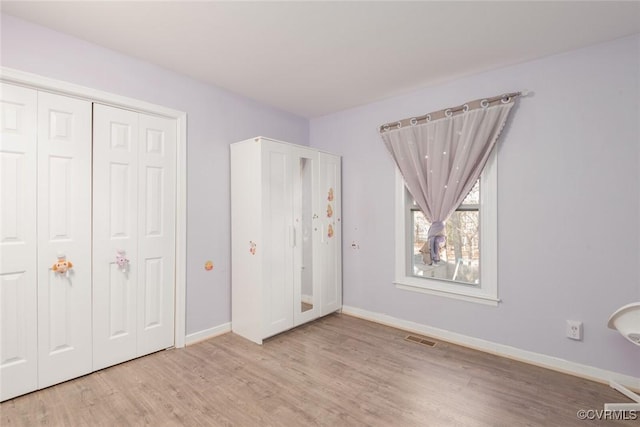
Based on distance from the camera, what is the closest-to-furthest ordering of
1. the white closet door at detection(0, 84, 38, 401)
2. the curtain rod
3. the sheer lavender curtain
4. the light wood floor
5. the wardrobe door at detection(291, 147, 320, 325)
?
the light wood floor → the white closet door at detection(0, 84, 38, 401) → the curtain rod → the sheer lavender curtain → the wardrobe door at detection(291, 147, 320, 325)

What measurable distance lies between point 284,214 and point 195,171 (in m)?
0.97

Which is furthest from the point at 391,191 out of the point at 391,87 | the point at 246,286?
the point at 246,286

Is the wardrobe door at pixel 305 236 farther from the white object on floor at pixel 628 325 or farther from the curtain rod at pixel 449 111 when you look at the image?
the white object on floor at pixel 628 325

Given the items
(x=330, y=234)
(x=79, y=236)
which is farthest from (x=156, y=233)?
(x=330, y=234)

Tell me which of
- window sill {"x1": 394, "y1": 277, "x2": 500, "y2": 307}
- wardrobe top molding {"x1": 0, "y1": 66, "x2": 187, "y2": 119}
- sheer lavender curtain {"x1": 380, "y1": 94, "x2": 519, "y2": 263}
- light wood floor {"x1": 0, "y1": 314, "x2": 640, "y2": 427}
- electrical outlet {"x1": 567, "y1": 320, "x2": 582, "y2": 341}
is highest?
wardrobe top molding {"x1": 0, "y1": 66, "x2": 187, "y2": 119}

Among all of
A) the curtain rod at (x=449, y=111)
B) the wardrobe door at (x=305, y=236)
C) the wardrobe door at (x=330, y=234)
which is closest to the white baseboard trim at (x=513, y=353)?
the wardrobe door at (x=330, y=234)

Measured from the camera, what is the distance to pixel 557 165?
8.19ft

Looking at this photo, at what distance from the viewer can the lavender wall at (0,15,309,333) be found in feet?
7.50

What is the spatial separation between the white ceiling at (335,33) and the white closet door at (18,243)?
0.66 m

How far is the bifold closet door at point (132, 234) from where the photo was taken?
244cm

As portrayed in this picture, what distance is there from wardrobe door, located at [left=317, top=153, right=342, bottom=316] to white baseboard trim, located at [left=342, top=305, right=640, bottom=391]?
46 cm

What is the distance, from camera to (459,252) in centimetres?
309

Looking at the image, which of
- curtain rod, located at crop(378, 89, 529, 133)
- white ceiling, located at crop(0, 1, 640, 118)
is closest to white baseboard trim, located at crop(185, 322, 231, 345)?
white ceiling, located at crop(0, 1, 640, 118)

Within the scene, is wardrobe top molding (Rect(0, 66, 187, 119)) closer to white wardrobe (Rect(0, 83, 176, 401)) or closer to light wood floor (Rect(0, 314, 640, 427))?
white wardrobe (Rect(0, 83, 176, 401))
